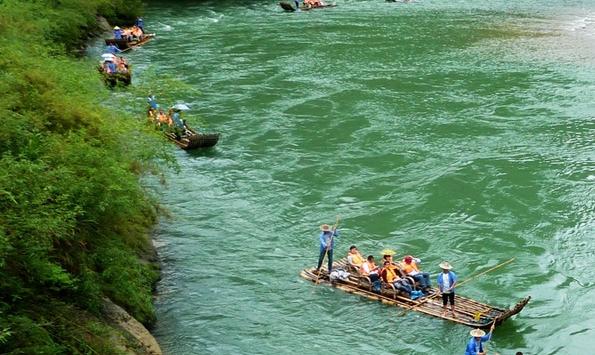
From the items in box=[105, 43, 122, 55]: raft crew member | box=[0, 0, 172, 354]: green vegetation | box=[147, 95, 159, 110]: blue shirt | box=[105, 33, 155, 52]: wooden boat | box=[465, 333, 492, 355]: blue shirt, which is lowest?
box=[105, 33, 155, 52]: wooden boat

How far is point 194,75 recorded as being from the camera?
37031 millimetres

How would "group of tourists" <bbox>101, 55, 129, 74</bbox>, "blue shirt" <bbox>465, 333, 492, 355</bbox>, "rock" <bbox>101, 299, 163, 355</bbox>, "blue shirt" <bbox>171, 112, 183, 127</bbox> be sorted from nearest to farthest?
"rock" <bbox>101, 299, 163, 355</bbox> → "blue shirt" <bbox>465, 333, 492, 355</bbox> → "blue shirt" <bbox>171, 112, 183, 127</bbox> → "group of tourists" <bbox>101, 55, 129, 74</bbox>

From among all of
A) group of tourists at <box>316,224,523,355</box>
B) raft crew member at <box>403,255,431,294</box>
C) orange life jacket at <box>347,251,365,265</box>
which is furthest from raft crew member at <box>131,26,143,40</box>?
raft crew member at <box>403,255,431,294</box>

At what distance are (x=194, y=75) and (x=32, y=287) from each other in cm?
2567

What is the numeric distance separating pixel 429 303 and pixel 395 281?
3.04ft

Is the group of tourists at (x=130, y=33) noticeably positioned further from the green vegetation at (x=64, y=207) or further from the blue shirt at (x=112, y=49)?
the green vegetation at (x=64, y=207)

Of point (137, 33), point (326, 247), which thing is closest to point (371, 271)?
point (326, 247)

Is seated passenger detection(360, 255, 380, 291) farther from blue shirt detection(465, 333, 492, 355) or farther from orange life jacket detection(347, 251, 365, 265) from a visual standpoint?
blue shirt detection(465, 333, 492, 355)

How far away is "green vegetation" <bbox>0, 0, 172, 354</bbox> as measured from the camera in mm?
11602

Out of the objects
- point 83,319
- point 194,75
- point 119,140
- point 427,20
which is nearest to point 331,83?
point 194,75

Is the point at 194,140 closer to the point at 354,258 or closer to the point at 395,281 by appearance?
the point at 354,258

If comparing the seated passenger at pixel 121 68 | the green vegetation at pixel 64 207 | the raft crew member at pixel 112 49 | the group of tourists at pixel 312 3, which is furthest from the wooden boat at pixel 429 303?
the group of tourists at pixel 312 3

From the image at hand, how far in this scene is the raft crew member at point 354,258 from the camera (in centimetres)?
1911

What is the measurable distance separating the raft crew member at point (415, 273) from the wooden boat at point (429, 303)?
20 centimetres
